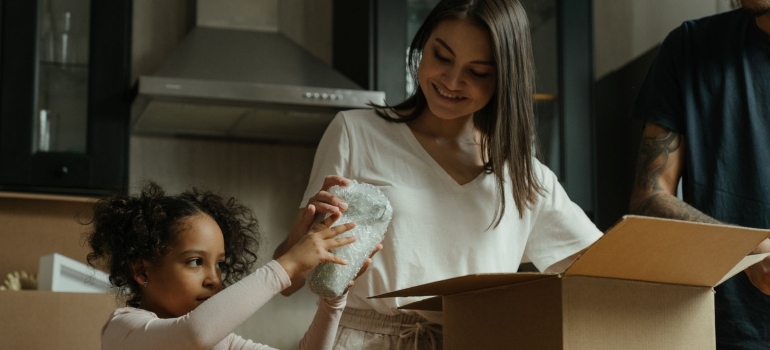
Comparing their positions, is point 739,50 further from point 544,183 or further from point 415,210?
point 415,210

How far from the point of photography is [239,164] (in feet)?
9.96

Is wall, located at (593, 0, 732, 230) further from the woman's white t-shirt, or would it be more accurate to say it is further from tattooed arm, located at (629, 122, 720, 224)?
the woman's white t-shirt

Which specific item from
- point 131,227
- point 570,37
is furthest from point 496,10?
point 570,37

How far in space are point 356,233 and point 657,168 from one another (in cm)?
72

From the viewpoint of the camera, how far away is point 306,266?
3.35 ft

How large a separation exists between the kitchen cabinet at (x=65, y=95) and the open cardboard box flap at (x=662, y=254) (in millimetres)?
1830

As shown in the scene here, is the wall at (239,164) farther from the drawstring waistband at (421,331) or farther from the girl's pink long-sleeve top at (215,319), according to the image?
the girl's pink long-sleeve top at (215,319)

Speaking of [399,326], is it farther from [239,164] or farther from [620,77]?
[620,77]

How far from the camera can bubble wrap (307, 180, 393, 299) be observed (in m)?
1.06

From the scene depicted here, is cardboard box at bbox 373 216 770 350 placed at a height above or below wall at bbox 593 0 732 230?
below

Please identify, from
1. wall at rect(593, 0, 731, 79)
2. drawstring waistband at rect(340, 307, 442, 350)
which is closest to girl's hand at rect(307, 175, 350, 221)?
drawstring waistband at rect(340, 307, 442, 350)

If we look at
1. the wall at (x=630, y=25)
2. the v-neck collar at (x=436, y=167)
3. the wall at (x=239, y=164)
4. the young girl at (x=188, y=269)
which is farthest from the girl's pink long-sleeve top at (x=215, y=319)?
the wall at (x=630, y=25)

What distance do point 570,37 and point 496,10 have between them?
1.61 metres

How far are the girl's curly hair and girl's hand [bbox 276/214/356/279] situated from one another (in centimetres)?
29
